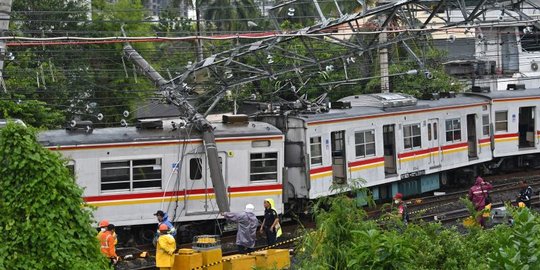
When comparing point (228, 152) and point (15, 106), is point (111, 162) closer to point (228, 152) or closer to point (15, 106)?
point (228, 152)

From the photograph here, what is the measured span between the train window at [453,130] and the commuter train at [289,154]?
30 millimetres

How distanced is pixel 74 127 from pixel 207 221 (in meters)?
3.73

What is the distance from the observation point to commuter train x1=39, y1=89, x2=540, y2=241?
68.2 ft

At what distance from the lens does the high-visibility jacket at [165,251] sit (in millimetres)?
16250

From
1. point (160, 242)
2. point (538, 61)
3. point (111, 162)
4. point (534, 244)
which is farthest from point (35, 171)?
point (538, 61)

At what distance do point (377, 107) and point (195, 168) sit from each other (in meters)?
7.21

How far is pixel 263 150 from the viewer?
22547 mm

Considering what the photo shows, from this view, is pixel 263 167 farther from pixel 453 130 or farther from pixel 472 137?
pixel 472 137

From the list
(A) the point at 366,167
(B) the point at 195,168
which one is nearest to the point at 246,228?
(B) the point at 195,168

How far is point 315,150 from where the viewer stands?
2397cm

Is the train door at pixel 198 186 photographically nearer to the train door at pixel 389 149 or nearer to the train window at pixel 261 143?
the train window at pixel 261 143

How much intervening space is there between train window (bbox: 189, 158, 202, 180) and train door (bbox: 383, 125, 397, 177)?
6972mm

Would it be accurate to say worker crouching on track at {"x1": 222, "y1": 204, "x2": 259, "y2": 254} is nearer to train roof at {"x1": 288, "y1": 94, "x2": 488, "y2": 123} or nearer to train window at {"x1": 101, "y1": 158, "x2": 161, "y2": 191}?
train window at {"x1": 101, "y1": 158, "x2": 161, "y2": 191}

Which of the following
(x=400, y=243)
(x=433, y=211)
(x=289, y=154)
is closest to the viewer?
(x=400, y=243)
